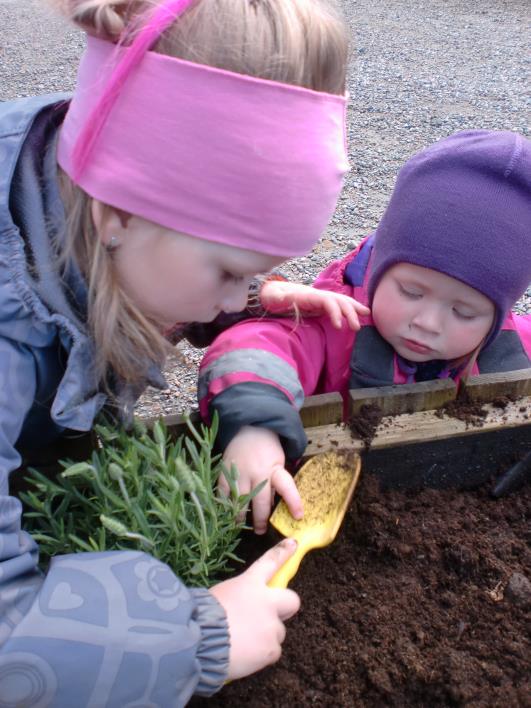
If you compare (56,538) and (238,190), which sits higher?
(238,190)

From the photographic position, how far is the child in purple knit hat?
156cm

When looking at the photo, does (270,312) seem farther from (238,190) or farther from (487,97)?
(487,97)

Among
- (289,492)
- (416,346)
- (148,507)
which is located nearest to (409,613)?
(289,492)

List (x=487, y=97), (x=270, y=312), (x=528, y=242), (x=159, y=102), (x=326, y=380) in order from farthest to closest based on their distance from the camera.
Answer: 1. (x=487, y=97)
2. (x=326, y=380)
3. (x=270, y=312)
4. (x=528, y=242)
5. (x=159, y=102)

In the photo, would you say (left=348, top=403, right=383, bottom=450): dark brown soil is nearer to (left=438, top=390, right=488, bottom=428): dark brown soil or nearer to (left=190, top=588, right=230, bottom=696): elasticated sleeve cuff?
(left=438, top=390, right=488, bottom=428): dark brown soil

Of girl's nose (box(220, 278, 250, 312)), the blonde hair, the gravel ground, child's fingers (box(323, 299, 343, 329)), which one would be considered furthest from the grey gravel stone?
the gravel ground

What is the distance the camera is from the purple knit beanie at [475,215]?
1.72 meters

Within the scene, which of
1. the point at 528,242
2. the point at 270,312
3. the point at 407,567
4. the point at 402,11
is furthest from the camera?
the point at 402,11

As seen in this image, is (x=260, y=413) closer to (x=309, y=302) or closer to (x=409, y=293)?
(x=309, y=302)

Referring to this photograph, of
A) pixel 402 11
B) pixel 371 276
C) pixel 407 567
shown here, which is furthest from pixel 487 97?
pixel 407 567

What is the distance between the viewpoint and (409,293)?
186 cm

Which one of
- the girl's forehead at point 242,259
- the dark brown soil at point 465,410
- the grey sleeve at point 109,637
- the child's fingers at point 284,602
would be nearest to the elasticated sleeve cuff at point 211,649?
the grey sleeve at point 109,637

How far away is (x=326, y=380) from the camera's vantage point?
2.09 meters

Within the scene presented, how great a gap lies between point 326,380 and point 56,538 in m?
0.99
